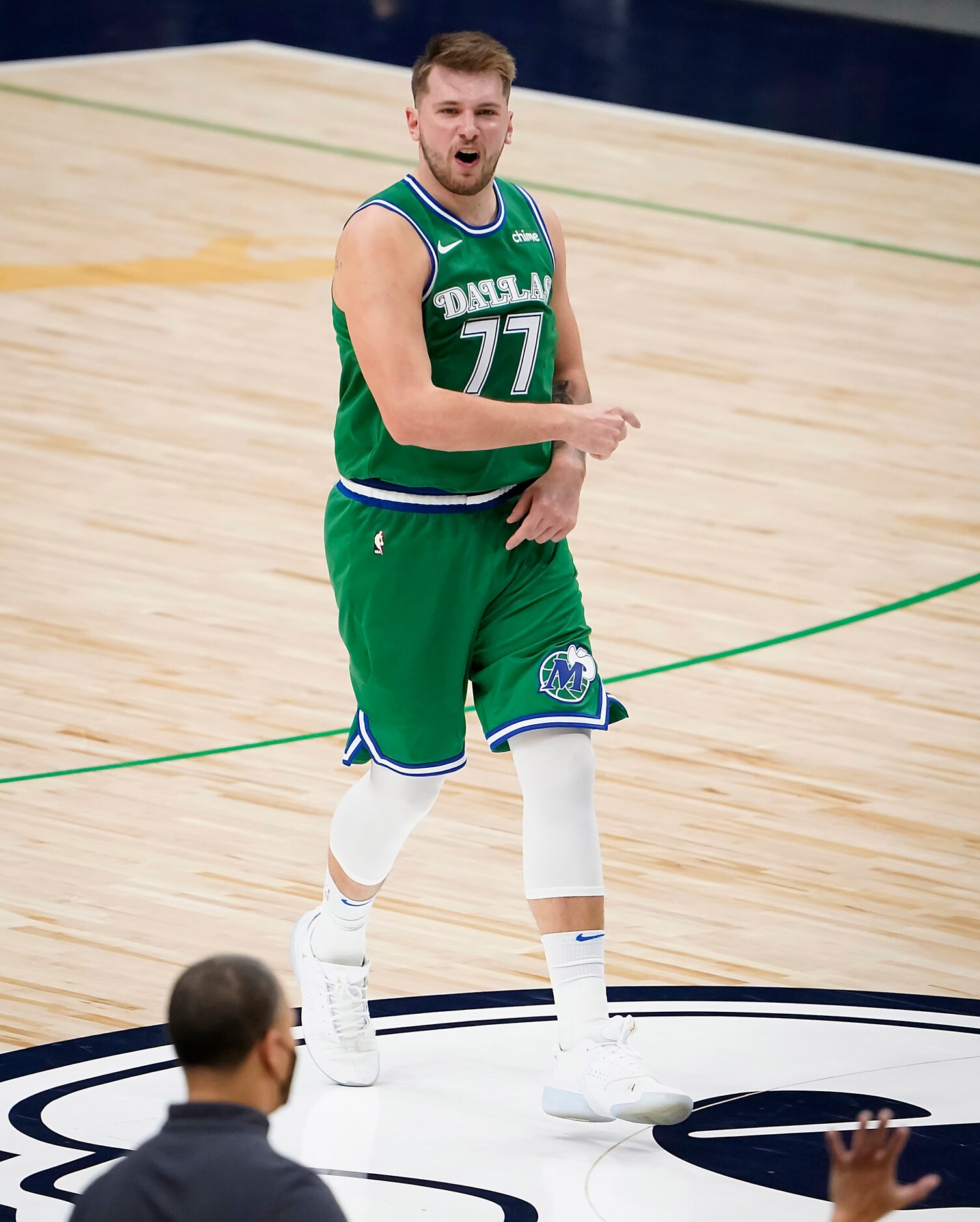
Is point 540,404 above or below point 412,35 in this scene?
above

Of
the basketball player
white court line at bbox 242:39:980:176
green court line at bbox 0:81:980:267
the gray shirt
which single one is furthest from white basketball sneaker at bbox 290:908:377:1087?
white court line at bbox 242:39:980:176

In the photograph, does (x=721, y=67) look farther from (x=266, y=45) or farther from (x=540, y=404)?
(x=540, y=404)

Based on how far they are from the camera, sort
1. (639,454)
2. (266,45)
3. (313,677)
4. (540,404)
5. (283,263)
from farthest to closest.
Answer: (266,45)
(283,263)
(639,454)
(313,677)
(540,404)

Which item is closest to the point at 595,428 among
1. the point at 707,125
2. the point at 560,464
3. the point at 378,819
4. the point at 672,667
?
the point at 560,464

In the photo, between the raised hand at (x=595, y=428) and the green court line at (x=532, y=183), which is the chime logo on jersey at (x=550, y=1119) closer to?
the raised hand at (x=595, y=428)

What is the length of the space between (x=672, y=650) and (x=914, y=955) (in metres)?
1.92

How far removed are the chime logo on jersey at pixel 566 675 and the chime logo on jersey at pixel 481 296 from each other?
592 millimetres

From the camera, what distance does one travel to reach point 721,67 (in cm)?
1631

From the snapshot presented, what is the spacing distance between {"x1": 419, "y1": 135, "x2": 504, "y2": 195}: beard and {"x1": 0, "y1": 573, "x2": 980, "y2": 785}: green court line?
2120 millimetres

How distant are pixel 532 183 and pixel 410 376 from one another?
865cm

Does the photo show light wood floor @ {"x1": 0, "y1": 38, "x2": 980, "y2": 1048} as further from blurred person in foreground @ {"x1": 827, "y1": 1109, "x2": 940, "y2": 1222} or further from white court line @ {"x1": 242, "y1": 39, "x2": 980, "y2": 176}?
blurred person in foreground @ {"x1": 827, "y1": 1109, "x2": 940, "y2": 1222}

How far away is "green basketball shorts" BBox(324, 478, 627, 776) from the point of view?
13.1 feet

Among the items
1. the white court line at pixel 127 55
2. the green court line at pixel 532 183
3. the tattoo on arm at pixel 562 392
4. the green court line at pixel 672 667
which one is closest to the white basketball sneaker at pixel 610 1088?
the tattoo on arm at pixel 562 392

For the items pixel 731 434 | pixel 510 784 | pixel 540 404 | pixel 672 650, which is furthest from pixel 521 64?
pixel 540 404
